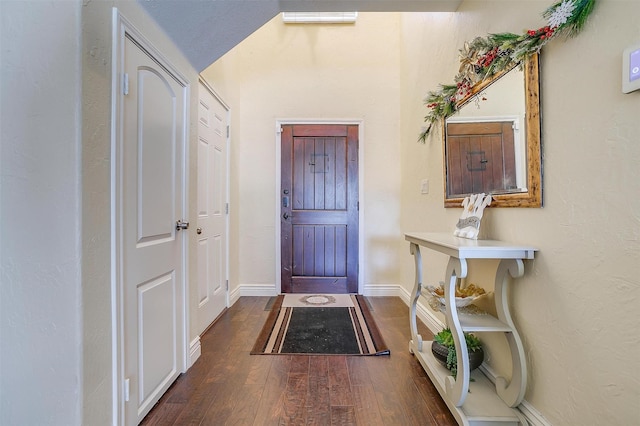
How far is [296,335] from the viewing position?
230cm

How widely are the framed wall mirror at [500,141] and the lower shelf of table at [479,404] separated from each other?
37.1 inches

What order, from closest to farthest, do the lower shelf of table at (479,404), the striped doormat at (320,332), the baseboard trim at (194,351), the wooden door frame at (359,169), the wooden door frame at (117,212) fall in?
the wooden door frame at (117,212)
the lower shelf of table at (479,404)
the baseboard trim at (194,351)
the striped doormat at (320,332)
the wooden door frame at (359,169)

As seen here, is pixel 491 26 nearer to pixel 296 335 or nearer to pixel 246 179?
pixel 296 335

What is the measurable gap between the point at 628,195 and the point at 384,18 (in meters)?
3.37

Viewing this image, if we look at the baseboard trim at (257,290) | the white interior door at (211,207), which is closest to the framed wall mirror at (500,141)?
the white interior door at (211,207)

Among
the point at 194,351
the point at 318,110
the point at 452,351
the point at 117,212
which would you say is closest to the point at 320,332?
the point at 194,351

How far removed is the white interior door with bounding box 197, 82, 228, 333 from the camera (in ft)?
7.59

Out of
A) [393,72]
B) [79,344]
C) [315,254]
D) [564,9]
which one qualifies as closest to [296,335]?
[315,254]

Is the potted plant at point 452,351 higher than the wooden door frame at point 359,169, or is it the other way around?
the wooden door frame at point 359,169

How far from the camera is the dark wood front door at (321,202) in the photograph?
3.38m

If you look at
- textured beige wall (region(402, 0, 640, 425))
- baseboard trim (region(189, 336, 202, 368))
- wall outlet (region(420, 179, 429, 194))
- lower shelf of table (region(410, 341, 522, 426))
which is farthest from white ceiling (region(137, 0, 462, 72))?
lower shelf of table (region(410, 341, 522, 426))

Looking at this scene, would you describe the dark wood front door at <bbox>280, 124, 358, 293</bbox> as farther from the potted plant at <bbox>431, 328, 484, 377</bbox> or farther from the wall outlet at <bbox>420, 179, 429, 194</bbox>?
the potted plant at <bbox>431, 328, 484, 377</bbox>

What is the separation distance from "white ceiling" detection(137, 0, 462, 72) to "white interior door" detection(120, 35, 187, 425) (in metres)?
0.23

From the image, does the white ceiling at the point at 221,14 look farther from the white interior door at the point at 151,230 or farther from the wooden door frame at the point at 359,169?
the wooden door frame at the point at 359,169
